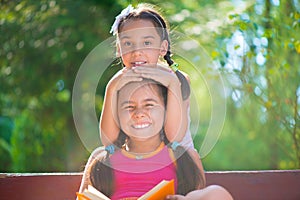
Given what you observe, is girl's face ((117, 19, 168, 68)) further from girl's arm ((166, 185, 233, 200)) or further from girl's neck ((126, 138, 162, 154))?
girl's arm ((166, 185, 233, 200))

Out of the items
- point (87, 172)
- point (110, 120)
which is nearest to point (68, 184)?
point (87, 172)

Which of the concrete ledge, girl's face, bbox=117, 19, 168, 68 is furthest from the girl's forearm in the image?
the concrete ledge

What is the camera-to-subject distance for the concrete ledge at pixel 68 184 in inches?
69.6

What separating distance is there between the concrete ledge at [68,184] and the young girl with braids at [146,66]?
0.68 feet

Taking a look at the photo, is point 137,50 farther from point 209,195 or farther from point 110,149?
point 209,195

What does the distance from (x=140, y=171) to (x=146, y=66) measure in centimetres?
29

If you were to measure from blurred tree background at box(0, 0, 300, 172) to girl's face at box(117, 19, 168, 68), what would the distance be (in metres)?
0.96

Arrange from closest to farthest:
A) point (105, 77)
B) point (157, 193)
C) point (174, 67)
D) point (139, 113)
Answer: point (157, 193) < point (139, 113) < point (174, 67) < point (105, 77)

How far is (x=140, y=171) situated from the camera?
1578mm

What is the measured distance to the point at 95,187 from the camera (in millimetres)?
1603

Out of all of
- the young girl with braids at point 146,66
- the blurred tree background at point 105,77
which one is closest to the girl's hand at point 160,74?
the young girl with braids at point 146,66

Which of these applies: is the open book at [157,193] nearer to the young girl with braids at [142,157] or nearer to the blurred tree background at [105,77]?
the young girl with braids at [142,157]

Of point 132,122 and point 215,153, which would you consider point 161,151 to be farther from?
point 215,153

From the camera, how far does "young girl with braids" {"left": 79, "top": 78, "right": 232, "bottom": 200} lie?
1.57 m
